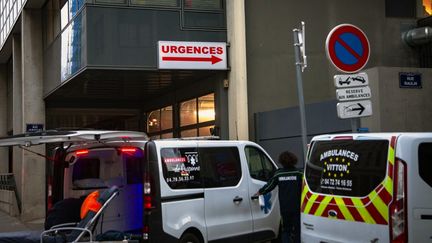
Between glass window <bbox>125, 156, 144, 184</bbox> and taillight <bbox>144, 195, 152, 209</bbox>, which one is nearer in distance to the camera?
taillight <bbox>144, 195, 152, 209</bbox>

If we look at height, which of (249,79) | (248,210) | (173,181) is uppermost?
(249,79)

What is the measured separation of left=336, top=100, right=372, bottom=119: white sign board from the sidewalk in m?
11.2

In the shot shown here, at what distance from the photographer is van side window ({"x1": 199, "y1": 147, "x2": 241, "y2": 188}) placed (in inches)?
320

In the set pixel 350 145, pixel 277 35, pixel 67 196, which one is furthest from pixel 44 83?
pixel 350 145

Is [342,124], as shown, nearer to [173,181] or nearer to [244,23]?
[244,23]

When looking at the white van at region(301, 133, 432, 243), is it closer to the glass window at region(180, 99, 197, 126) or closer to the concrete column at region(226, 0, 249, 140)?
the concrete column at region(226, 0, 249, 140)

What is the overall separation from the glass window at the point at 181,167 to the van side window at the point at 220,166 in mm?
141

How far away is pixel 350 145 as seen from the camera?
6.05 metres

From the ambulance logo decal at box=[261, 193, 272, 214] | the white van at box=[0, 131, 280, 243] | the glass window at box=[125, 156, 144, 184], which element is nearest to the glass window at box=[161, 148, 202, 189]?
the white van at box=[0, 131, 280, 243]

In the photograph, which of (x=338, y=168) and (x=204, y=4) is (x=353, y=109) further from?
(x=204, y=4)

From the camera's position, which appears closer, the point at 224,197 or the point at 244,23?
the point at 224,197

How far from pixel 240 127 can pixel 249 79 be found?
3.99ft

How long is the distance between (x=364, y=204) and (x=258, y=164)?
141 inches

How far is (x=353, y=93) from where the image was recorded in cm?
710
